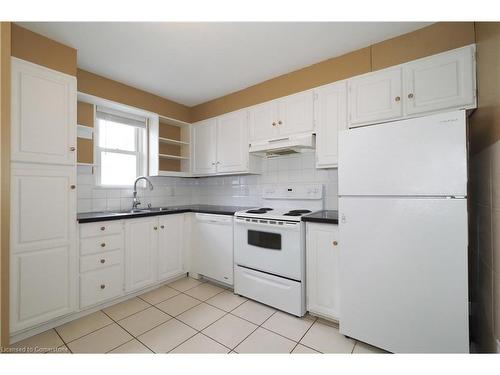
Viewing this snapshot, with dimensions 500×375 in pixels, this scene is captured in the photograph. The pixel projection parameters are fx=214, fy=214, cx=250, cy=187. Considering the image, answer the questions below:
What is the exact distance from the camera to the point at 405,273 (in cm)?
141

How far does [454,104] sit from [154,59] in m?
2.65

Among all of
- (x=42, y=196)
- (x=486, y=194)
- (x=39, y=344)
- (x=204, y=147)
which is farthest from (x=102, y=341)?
(x=486, y=194)

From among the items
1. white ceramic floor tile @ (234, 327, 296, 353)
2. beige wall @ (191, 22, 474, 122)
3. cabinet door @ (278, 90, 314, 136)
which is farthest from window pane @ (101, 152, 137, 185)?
white ceramic floor tile @ (234, 327, 296, 353)

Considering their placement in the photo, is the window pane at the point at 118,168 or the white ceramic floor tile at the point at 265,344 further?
the window pane at the point at 118,168

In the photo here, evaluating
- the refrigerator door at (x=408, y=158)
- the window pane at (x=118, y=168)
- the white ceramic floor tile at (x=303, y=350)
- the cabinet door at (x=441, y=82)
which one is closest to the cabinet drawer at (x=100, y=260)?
the window pane at (x=118, y=168)

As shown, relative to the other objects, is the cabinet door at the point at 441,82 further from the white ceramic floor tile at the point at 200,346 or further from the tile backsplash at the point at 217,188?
the white ceramic floor tile at the point at 200,346

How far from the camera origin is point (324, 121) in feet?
7.11

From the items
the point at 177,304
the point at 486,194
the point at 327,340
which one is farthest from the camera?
the point at 177,304

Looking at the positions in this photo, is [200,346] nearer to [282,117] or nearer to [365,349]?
[365,349]

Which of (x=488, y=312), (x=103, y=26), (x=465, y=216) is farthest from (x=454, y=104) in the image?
(x=103, y=26)

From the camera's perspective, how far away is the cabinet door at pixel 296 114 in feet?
7.42

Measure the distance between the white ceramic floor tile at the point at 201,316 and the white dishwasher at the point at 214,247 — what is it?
0.43 metres

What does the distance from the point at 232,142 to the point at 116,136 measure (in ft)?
5.02

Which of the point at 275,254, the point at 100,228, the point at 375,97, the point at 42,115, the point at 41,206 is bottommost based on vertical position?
the point at 275,254
